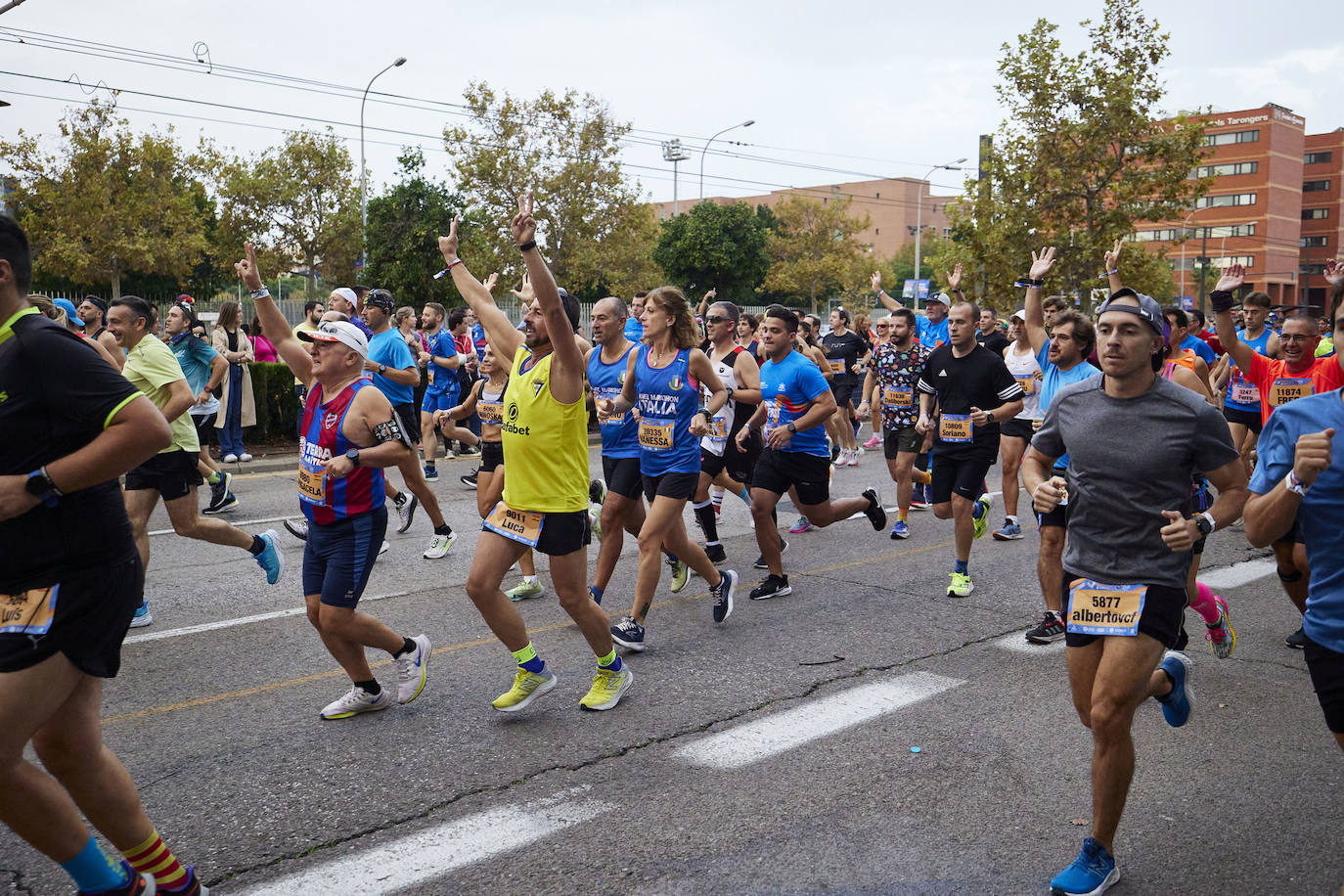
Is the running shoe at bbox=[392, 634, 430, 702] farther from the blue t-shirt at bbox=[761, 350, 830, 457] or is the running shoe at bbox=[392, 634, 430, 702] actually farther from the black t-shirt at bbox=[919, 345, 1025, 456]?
the black t-shirt at bbox=[919, 345, 1025, 456]

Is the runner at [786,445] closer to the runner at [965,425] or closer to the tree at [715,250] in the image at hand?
the runner at [965,425]

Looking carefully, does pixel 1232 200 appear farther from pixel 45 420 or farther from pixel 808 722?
pixel 45 420

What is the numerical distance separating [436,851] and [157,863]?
94 centimetres

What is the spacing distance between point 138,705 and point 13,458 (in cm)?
288

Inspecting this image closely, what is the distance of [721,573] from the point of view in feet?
22.7

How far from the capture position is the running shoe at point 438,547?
871cm

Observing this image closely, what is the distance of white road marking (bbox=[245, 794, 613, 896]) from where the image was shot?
3502 mm

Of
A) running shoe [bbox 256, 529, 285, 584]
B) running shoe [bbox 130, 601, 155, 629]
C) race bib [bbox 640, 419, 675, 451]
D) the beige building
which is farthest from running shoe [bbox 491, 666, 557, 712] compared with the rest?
the beige building

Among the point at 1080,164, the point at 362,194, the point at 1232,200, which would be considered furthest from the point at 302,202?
the point at 1232,200

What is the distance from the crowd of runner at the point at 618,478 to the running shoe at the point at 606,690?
0.04 feet

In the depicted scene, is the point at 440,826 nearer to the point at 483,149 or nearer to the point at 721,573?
the point at 721,573

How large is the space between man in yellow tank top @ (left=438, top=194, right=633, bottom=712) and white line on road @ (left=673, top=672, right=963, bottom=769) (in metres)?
0.69

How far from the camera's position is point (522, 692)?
5125 mm

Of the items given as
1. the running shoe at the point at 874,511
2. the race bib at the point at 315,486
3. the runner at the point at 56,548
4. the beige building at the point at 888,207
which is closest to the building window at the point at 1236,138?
the beige building at the point at 888,207
